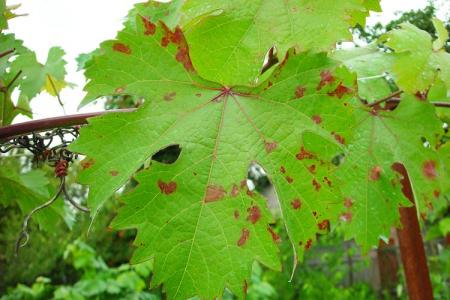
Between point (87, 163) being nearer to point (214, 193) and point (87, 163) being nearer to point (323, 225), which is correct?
point (214, 193)

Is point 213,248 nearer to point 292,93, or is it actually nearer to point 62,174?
point 292,93

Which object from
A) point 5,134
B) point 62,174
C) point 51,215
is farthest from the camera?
point 51,215

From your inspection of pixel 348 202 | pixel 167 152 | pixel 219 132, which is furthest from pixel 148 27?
pixel 167 152

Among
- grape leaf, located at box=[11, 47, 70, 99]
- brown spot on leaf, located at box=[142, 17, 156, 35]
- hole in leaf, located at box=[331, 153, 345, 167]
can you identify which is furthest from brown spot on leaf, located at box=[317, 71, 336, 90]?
grape leaf, located at box=[11, 47, 70, 99]

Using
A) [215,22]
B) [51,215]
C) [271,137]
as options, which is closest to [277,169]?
[271,137]

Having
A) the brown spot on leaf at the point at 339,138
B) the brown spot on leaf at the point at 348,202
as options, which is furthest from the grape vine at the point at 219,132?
the brown spot on leaf at the point at 348,202

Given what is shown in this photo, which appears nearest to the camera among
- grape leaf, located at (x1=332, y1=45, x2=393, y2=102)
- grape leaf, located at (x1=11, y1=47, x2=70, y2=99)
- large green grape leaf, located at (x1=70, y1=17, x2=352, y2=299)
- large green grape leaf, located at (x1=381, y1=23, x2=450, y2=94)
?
large green grape leaf, located at (x1=70, y1=17, x2=352, y2=299)

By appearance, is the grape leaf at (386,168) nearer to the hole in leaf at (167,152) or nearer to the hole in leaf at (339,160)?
the hole in leaf at (339,160)

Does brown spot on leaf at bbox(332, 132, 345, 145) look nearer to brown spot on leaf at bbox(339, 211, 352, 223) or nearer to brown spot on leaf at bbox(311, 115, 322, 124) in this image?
brown spot on leaf at bbox(311, 115, 322, 124)
